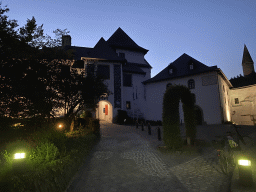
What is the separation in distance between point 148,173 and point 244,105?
92.9 ft

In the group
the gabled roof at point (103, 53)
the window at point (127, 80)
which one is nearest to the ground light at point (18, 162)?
the gabled roof at point (103, 53)

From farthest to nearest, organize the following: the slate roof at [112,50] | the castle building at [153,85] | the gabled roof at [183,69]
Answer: the slate roof at [112,50], the gabled roof at [183,69], the castle building at [153,85]

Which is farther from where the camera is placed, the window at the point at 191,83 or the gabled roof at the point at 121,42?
the gabled roof at the point at 121,42

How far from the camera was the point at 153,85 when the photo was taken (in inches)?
1022

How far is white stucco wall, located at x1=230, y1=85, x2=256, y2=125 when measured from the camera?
86.0 ft

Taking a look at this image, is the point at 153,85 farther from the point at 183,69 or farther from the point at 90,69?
the point at 90,69

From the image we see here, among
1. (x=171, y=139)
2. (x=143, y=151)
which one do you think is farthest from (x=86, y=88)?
(x=171, y=139)

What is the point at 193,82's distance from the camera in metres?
22.4

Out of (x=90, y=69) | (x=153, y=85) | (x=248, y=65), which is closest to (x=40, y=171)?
(x=90, y=69)

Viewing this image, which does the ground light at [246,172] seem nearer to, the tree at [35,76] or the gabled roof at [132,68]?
the tree at [35,76]

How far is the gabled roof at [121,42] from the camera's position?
92.8ft

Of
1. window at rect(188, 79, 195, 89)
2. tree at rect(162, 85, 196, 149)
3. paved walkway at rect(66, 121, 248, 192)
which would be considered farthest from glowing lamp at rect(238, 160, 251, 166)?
window at rect(188, 79, 195, 89)

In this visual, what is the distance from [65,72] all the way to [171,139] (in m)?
7.78

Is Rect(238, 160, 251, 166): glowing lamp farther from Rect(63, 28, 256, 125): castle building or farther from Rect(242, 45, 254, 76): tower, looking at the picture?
Rect(242, 45, 254, 76): tower
